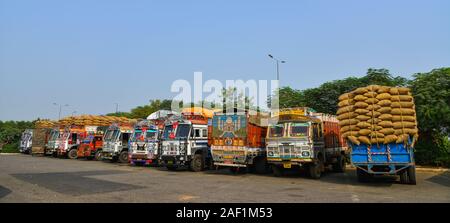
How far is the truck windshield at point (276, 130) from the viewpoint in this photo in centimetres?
1541

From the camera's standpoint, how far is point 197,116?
19.7 meters

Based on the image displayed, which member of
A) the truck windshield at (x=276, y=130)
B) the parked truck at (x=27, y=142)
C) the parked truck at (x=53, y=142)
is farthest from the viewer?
the parked truck at (x=27, y=142)

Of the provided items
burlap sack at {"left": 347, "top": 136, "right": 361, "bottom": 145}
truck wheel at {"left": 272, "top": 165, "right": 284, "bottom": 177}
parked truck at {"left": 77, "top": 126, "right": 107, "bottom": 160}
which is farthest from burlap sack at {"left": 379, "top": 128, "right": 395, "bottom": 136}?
parked truck at {"left": 77, "top": 126, "right": 107, "bottom": 160}

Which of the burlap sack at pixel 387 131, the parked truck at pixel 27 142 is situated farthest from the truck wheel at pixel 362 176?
the parked truck at pixel 27 142

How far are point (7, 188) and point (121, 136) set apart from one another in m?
13.5

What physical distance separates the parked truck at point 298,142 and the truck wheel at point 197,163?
477 centimetres

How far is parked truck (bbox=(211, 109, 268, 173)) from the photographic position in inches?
631

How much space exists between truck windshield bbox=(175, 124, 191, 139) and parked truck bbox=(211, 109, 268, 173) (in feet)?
6.28

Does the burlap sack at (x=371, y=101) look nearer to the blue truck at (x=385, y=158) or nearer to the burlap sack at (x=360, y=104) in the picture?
the burlap sack at (x=360, y=104)

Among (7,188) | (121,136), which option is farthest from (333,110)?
(7,188)

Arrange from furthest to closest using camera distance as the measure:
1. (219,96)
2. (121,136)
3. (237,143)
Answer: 1. (219,96)
2. (121,136)
3. (237,143)
